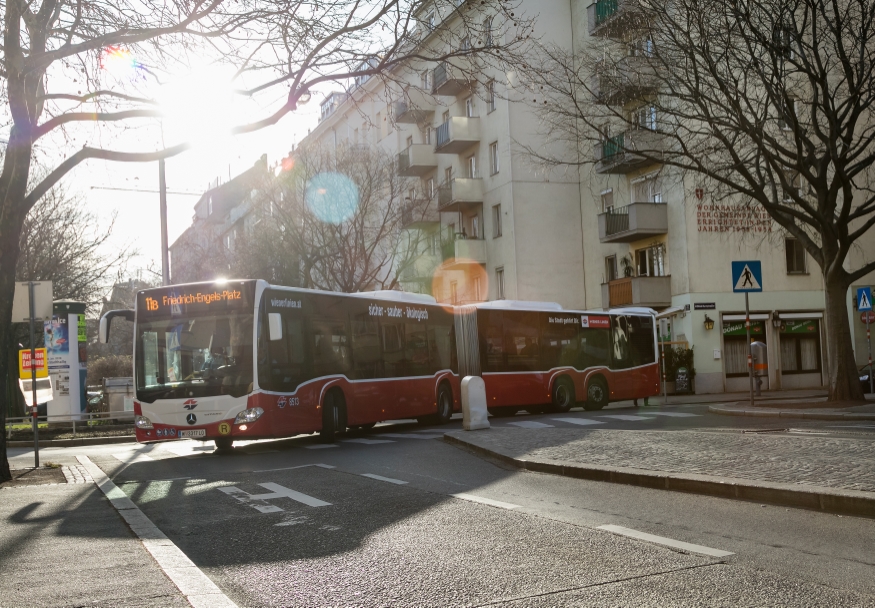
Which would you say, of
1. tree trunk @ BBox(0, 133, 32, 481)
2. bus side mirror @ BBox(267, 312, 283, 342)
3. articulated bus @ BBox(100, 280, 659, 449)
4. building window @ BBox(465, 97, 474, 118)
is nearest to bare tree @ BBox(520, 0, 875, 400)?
articulated bus @ BBox(100, 280, 659, 449)

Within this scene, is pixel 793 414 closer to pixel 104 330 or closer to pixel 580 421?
pixel 580 421

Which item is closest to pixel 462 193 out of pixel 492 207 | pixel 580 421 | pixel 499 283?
pixel 492 207

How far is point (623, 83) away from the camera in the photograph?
21.5 meters

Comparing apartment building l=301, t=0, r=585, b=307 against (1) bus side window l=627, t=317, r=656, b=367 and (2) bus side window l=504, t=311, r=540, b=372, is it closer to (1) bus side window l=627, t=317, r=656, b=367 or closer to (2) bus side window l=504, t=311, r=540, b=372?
(1) bus side window l=627, t=317, r=656, b=367

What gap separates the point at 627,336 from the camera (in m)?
29.4

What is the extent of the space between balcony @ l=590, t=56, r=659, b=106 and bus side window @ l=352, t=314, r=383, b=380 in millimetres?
7010

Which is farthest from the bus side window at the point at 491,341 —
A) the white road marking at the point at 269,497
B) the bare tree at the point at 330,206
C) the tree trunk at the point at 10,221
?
the bare tree at the point at 330,206

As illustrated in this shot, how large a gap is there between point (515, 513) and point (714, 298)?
1214 inches

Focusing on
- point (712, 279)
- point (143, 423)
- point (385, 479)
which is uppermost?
point (712, 279)

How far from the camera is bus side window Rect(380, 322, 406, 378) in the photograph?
21.4 m

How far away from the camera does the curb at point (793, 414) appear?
59.1ft

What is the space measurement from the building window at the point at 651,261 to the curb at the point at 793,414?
1644 centimetres

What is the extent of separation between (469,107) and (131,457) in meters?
34.2

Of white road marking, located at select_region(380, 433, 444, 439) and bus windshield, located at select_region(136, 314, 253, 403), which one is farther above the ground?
bus windshield, located at select_region(136, 314, 253, 403)
